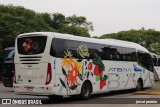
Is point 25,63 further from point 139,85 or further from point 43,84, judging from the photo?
point 139,85

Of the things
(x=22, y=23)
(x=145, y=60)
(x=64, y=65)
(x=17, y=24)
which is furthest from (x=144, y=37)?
(x=64, y=65)

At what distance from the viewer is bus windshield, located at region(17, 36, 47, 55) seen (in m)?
16.9

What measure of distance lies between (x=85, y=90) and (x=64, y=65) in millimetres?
2250

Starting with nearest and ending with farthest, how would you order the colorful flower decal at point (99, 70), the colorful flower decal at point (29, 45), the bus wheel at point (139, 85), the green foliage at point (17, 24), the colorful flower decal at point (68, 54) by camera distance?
the colorful flower decal at point (29, 45) → the colorful flower decal at point (68, 54) → the colorful flower decal at point (99, 70) → the bus wheel at point (139, 85) → the green foliage at point (17, 24)

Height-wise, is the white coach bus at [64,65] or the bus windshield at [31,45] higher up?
the bus windshield at [31,45]

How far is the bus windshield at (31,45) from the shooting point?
1692cm

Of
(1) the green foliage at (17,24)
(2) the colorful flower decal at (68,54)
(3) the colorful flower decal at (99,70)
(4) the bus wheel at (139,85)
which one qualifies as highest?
(1) the green foliage at (17,24)

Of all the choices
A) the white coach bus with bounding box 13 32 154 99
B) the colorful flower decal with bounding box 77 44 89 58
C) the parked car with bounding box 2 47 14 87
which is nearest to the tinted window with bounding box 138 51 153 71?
the white coach bus with bounding box 13 32 154 99

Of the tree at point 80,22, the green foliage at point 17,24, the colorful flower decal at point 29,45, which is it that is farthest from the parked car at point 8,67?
the tree at point 80,22

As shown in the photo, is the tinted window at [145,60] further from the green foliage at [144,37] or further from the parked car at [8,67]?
the green foliage at [144,37]

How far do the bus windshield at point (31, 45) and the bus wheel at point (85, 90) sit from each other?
10.2 ft

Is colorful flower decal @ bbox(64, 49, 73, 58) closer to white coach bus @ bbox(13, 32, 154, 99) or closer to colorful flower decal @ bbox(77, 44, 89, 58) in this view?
white coach bus @ bbox(13, 32, 154, 99)

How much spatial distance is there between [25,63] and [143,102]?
5386mm

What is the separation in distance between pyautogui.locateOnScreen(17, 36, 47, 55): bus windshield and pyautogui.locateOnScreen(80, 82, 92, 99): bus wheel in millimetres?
3116
